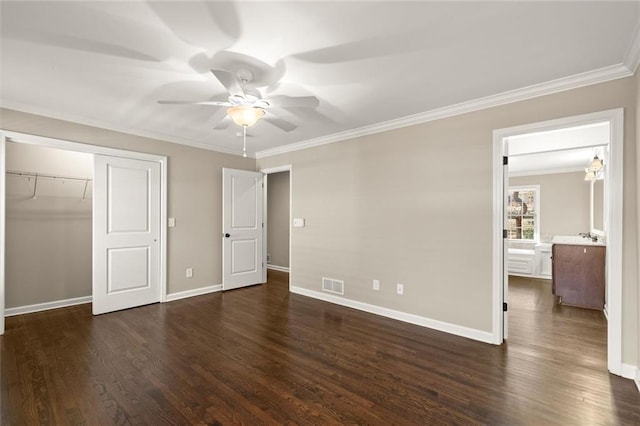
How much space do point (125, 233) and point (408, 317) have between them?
4.00 meters

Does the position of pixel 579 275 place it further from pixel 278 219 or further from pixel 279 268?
pixel 278 219

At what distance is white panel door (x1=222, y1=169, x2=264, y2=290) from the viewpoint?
16.8 ft

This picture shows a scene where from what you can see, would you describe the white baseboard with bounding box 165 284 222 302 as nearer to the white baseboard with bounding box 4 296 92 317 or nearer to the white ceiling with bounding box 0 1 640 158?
the white baseboard with bounding box 4 296 92 317

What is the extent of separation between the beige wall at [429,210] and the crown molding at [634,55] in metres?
0.18

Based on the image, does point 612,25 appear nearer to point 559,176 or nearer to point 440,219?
point 440,219

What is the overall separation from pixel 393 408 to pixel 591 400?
1440 millimetres

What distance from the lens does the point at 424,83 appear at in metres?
2.74

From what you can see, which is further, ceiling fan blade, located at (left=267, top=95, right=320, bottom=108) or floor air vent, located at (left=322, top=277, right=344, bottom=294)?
floor air vent, located at (left=322, top=277, right=344, bottom=294)

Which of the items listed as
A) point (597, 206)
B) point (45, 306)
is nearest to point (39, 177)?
point (45, 306)

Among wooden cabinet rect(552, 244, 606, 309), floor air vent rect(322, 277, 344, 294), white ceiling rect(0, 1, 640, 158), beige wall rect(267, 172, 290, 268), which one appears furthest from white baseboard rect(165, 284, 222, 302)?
wooden cabinet rect(552, 244, 606, 309)

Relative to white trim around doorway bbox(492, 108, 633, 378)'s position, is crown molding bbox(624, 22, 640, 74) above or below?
above

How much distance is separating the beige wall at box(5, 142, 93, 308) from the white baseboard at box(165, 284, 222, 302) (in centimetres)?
126

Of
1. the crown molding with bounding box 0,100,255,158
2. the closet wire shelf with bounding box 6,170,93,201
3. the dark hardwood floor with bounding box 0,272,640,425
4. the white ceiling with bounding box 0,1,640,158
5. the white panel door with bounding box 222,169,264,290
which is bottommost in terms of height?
the dark hardwood floor with bounding box 0,272,640,425

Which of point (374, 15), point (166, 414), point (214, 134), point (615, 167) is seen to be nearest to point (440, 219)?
point (615, 167)
